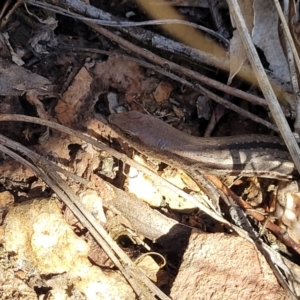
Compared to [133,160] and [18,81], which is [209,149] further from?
[18,81]

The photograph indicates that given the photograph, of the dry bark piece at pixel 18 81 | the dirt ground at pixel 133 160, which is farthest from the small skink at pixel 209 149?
the dry bark piece at pixel 18 81

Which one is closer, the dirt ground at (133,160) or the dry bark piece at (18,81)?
the dirt ground at (133,160)

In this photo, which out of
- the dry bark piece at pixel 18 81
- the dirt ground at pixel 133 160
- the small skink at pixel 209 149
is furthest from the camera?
the small skink at pixel 209 149

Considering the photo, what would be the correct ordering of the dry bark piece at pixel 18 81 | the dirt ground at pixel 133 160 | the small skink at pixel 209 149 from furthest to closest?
1. the small skink at pixel 209 149
2. the dry bark piece at pixel 18 81
3. the dirt ground at pixel 133 160

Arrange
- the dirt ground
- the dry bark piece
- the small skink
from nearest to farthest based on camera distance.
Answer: the dirt ground < the dry bark piece < the small skink

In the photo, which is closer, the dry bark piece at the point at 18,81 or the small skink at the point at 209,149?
the dry bark piece at the point at 18,81

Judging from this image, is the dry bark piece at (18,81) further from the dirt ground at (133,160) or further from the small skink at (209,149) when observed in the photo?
the small skink at (209,149)

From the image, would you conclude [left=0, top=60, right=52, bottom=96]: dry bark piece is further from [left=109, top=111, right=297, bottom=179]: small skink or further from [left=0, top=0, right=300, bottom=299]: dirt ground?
[left=109, top=111, right=297, bottom=179]: small skink

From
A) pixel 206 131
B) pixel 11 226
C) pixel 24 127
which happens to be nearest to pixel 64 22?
pixel 24 127

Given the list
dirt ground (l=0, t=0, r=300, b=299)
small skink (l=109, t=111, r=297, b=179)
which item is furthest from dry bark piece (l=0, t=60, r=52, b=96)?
small skink (l=109, t=111, r=297, b=179)

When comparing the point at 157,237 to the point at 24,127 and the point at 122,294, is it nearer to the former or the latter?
the point at 122,294

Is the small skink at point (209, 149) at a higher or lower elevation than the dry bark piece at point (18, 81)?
lower
